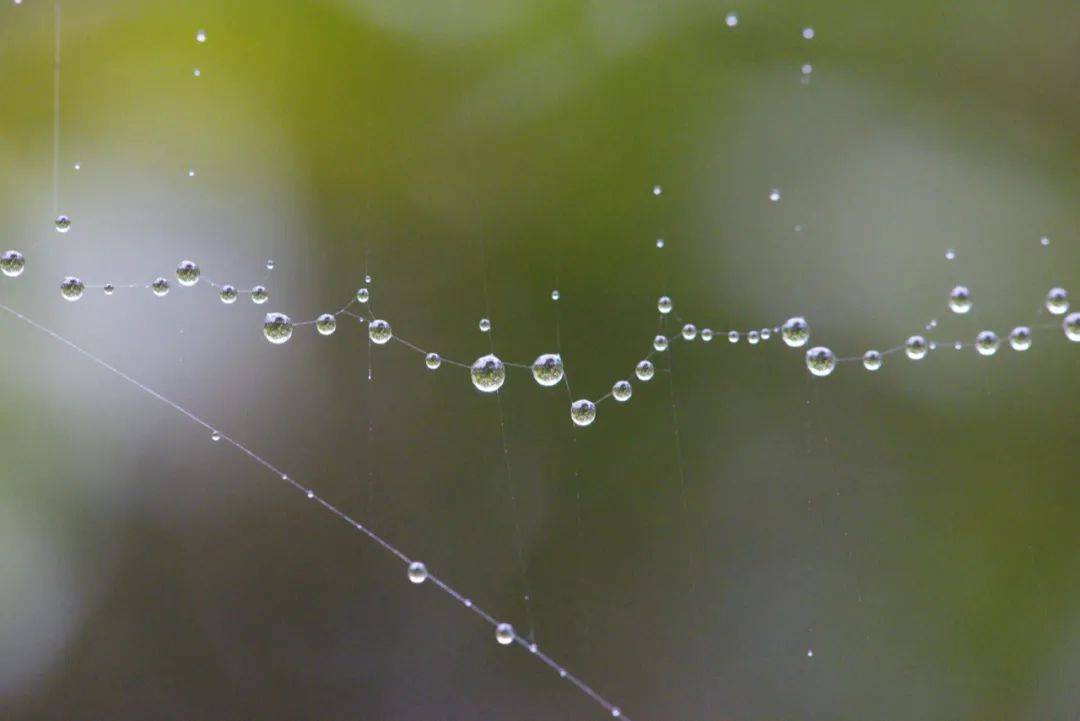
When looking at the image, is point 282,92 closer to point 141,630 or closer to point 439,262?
point 439,262

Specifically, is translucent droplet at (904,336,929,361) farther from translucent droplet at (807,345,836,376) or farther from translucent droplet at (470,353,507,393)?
translucent droplet at (470,353,507,393)

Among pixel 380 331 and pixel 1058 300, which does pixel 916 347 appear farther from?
pixel 380 331

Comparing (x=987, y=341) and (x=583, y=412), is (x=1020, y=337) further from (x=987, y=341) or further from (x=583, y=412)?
(x=583, y=412)

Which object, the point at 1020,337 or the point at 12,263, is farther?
the point at 12,263

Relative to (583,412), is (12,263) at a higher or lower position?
higher

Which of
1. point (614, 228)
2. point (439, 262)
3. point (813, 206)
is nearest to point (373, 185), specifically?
point (439, 262)

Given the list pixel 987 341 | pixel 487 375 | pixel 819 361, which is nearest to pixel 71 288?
pixel 487 375

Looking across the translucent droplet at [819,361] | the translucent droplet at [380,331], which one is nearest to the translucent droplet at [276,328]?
the translucent droplet at [380,331]
